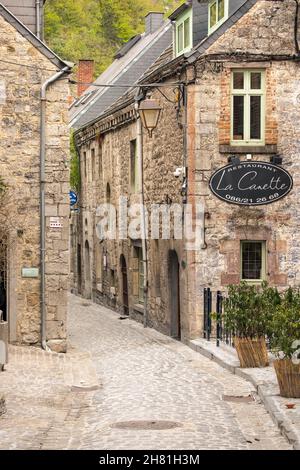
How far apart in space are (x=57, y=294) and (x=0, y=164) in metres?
2.74

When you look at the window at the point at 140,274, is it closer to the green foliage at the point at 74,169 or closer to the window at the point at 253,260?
the window at the point at 253,260

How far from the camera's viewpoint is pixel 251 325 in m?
16.3

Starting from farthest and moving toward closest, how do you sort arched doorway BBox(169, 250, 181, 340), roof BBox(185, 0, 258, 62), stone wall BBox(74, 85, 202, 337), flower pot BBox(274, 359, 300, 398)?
arched doorway BBox(169, 250, 181, 340) → stone wall BBox(74, 85, 202, 337) → roof BBox(185, 0, 258, 62) → flower pot BBox(274, 359, 300, 398)

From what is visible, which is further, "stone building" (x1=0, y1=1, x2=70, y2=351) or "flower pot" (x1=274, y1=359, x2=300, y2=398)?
"stone building" (x1=0, y1=1, x2=70, y2=351)

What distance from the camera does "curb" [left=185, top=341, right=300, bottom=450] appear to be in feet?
35.8

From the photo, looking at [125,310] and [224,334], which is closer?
[224,334]

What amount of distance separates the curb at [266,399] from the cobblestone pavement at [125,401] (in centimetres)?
11

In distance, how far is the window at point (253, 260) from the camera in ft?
70.6

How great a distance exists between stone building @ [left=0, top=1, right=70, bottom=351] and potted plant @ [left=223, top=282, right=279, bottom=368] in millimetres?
4733

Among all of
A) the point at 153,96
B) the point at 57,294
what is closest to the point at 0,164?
the point at 57,294

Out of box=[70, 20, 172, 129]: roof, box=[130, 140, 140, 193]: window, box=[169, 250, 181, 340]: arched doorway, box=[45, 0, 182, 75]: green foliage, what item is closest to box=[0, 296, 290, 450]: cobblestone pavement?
box=[169, 250, 181, 340]: arched doorway

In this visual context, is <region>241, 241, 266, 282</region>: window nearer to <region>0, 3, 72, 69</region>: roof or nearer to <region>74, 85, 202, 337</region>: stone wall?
<region>74, 85, 202, 337</region>: stone wall
